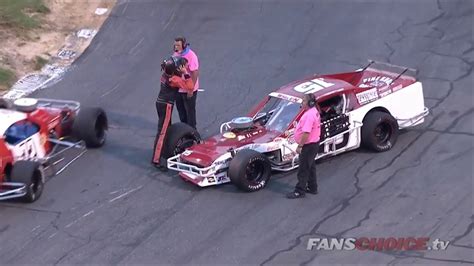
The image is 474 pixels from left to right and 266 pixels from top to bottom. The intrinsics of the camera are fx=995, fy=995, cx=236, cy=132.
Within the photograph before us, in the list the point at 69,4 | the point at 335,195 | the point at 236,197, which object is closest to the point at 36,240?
the point at 236,197

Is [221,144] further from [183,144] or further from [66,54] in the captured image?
[66,54]

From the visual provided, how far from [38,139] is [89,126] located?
926mm

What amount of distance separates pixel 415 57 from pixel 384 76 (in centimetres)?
329

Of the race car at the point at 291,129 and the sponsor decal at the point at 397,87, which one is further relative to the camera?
the sponsor decal at the point at 397,87

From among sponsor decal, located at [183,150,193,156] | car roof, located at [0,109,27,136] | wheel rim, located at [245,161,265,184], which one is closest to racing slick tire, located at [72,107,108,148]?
car roof, located at [0,109,27,136]

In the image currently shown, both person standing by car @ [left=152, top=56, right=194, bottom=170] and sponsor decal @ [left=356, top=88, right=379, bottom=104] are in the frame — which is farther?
sponsor decal @ [left=356, top=88, right=379, bottom=104]

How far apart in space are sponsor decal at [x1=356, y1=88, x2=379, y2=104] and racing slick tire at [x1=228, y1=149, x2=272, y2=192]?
6.60 ft

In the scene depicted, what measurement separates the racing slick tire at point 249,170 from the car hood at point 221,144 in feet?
1.43

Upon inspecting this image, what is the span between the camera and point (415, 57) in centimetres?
1906

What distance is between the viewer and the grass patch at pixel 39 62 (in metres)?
19.7

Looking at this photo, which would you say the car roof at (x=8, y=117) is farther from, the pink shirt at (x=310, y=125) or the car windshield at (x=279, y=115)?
the pink shirt at (x=310, y=125)

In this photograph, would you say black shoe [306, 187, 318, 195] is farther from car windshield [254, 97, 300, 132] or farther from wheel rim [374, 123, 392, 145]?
wheel rim [374, 123, 392, 145]

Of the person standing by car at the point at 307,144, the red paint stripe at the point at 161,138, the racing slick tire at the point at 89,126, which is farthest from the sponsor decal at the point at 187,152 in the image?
the racing slick tire at the point at 89,126

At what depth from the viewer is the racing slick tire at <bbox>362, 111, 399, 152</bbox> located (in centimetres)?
1494
